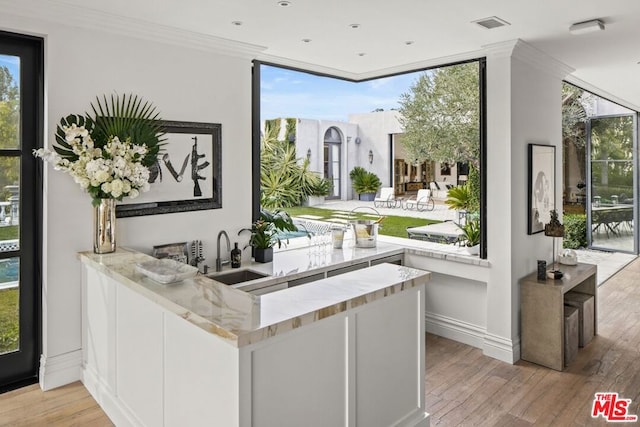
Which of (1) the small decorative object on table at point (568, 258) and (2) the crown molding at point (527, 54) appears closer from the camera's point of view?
(2) the crown molding at point (527, 54)

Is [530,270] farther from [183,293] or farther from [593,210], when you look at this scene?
[593,210]

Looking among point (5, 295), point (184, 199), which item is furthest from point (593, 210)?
point (5, 295)

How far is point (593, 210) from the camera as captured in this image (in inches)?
328

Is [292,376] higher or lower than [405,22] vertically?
lower

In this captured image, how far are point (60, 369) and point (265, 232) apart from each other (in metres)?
1.81

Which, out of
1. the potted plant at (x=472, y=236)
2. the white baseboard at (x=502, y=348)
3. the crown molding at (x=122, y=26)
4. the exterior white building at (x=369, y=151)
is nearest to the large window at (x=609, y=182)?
the exterior white building at (x=369, y=151)

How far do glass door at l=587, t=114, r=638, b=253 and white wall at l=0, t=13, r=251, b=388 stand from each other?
7.11m

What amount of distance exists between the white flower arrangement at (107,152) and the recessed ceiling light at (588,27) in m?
3.06

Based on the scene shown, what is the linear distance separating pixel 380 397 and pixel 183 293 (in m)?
1.05

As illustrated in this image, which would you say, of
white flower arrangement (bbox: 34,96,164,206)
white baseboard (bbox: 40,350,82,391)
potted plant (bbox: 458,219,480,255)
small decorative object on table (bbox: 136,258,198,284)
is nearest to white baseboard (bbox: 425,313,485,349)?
potted plant (bbox: 458,219,480,255)

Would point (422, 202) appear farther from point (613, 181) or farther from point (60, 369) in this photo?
point (60, 369)

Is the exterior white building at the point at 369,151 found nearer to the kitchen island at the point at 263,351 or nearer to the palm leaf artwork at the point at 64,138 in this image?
the palm leaf artwork at the point at 64,138

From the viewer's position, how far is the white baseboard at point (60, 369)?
302 cm

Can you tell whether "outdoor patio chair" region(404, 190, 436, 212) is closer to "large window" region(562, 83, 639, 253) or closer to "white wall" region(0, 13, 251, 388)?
"large window" region(562, 83, 639, 253)
